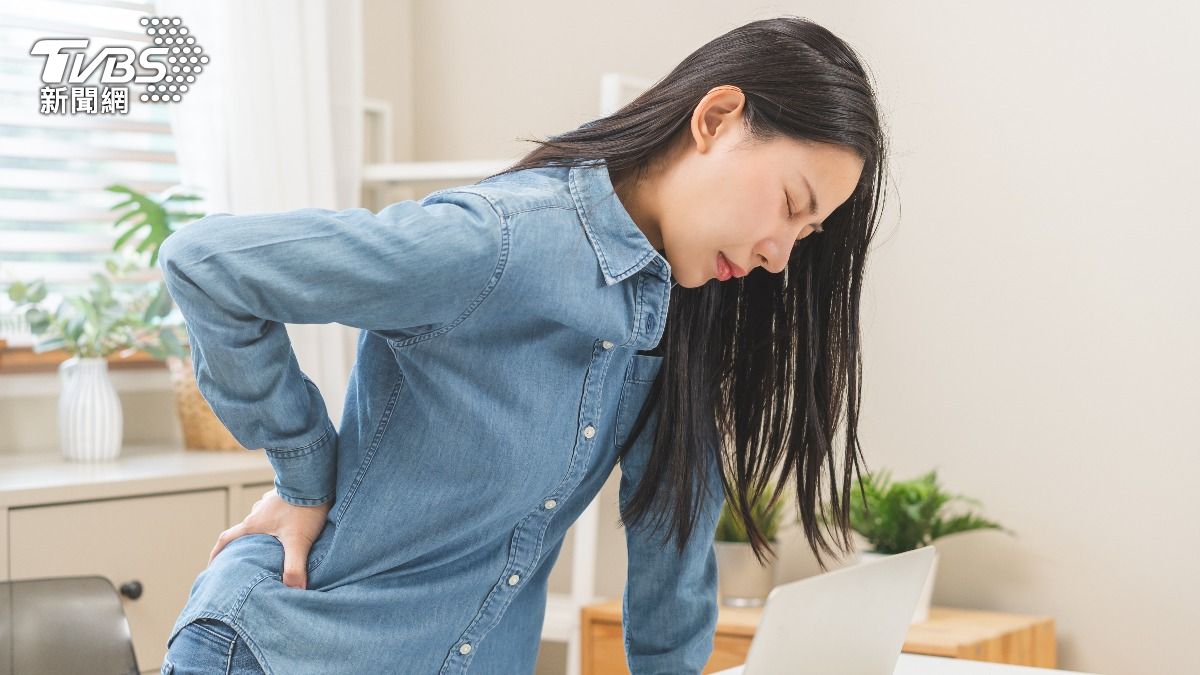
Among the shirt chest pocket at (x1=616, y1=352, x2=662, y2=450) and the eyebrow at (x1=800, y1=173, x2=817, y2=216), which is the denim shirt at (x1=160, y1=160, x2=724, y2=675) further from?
the eyebrow at (x1=800, y1=173, x2=817, y2=216)

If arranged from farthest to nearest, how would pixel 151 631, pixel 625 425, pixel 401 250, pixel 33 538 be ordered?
pixel 151 631, pixel 33 538, pixel 625 425, pixel 401 250

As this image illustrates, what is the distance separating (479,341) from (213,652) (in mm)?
295

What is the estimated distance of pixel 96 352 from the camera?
7.39ft

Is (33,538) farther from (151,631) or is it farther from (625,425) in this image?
(625,425)

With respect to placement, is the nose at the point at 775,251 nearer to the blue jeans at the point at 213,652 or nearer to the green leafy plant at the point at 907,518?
the blue jeans at the point at 213,652

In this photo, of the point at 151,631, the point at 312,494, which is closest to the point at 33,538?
the point at 151,631

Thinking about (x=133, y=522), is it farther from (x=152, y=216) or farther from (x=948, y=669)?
(x=948, y=669)

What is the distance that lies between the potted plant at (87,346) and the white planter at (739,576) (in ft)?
3.64

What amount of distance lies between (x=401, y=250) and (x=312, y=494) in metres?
0.26

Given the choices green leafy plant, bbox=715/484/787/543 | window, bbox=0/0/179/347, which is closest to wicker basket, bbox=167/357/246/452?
window, bbox=0/0/179/347

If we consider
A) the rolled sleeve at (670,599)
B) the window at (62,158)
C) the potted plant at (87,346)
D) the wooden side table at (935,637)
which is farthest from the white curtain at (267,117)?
the rolled sleeve at (670,599)

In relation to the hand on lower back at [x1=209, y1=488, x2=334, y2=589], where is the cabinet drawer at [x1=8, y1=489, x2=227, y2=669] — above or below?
below

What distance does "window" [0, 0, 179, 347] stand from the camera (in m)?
2.34

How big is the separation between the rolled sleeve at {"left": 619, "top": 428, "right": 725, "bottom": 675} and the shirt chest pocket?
0.30ft
